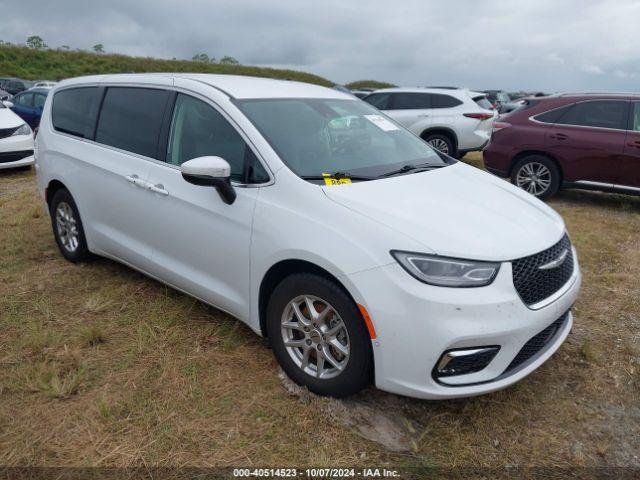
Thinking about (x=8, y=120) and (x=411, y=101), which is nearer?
(x=8, y=120)

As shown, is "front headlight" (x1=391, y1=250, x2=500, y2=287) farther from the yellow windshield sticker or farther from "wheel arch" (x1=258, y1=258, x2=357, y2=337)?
the yellow windshield sticker

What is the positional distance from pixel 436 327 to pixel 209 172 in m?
1.42

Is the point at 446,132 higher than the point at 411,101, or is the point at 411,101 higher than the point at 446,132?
the point at 411,101

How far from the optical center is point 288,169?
2.82 m

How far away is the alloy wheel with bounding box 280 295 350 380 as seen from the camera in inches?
102

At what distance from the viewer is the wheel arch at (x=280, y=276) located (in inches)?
→ 100.0

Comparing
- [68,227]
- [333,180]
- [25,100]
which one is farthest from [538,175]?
[25,100]

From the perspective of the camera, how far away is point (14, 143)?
8812 mm

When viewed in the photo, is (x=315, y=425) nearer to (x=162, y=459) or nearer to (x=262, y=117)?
(x=162, y=459)

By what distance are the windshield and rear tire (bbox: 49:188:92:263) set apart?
2.11m

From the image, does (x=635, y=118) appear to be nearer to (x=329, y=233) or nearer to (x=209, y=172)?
(x=329, y=233)

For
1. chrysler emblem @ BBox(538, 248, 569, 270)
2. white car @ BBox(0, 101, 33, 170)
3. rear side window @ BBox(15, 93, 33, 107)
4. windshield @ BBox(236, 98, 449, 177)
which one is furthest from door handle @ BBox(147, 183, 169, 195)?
rear side window @ BBox(15, 93, 33, 107)

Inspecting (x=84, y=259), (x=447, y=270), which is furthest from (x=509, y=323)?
(x=84, y=259)

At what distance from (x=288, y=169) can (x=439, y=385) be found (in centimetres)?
136
